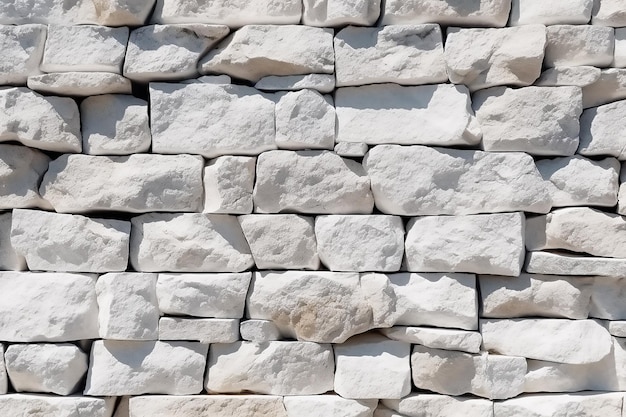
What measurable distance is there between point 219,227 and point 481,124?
83cm

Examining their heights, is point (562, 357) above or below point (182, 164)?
below

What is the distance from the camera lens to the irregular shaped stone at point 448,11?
1776mm

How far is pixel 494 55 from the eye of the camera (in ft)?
5.83

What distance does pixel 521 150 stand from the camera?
179cm

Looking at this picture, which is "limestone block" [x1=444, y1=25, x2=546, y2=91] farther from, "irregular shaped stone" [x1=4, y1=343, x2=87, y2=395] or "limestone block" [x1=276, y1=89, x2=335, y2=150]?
"irregular shaped stone" [x1=4, y1=343, x2=87, y2=395]

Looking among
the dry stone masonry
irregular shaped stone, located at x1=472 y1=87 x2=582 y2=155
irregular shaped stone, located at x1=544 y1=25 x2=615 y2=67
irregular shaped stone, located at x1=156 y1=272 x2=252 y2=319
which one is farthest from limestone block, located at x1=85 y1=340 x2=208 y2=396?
irregular shaped stone, located at x1=544 y1=25 x2=615 y2=67

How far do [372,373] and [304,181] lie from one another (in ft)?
1.96

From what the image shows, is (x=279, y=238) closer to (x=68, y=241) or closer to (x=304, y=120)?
(x=304, y=120)

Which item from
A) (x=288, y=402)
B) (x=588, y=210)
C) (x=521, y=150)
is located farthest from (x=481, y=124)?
(x=288, y=402)

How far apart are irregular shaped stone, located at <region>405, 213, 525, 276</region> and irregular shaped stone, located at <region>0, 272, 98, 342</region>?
992 millimetres

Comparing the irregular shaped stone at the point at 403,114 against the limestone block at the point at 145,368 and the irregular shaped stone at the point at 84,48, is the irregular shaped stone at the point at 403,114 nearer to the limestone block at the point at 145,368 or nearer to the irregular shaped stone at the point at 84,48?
the irregular shaped stone at the point at 84,48

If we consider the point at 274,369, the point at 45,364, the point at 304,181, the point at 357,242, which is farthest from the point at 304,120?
the point at 45,364

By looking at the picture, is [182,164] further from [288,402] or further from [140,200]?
[288,402]

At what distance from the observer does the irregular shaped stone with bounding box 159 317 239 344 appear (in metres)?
1.79
